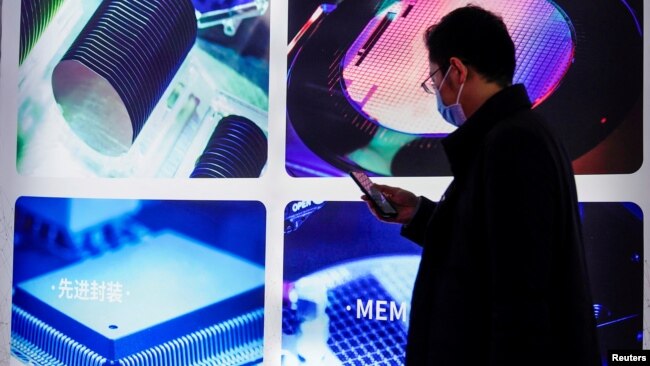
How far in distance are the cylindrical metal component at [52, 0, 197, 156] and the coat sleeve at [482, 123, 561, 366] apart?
1.58 meters

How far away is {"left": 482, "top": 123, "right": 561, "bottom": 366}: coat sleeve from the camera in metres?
1.13

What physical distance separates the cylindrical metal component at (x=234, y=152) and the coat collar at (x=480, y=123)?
109cm

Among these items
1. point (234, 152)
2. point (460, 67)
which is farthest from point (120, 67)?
point (460, 67)

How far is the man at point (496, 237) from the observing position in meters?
1.14

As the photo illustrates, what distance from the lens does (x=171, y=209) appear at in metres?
2.43

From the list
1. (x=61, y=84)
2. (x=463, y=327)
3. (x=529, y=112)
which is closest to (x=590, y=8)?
A: (x=529, y=112)

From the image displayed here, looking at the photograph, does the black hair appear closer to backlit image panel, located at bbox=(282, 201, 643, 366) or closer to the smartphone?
the smartphone

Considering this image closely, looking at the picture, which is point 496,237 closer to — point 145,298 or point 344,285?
point 344,285

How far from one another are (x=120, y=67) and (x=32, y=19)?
0.48 m

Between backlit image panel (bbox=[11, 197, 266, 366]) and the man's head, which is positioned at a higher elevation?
the man's head

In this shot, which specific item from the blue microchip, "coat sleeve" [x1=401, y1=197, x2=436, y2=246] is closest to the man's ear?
"coat sleeve" [x1=401, y1=197, x2=436, y2=246]

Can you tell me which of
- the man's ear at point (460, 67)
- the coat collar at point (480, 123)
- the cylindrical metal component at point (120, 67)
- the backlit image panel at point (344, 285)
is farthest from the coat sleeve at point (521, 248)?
the cylindrical metal component at point (120, 67)

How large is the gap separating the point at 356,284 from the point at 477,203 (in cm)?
102

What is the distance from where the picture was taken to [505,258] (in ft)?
3.74
